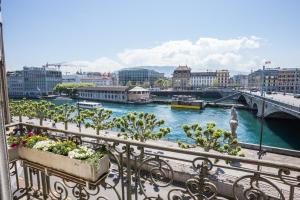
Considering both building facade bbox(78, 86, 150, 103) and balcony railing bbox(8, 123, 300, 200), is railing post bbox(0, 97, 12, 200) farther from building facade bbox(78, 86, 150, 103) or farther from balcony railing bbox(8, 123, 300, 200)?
building facade bbox(78, 86, 150, 103)

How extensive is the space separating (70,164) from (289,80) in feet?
432

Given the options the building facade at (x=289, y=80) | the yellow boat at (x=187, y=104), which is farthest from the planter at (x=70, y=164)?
the building facade at (x=289, y=80)

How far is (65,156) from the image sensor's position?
2980 millimetres

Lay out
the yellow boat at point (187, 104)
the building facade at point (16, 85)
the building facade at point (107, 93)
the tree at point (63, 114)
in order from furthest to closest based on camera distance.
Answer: the building facade at point (16, 85) < the building facade at point (107, 93) < the yellow boat at point (187, 104) < the tree at point (63, 114)

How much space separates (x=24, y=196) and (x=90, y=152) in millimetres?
2172

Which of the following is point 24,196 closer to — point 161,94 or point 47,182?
point 47,182

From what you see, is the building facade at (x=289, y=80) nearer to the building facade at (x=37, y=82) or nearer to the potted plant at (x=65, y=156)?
the potted plant at (x=65, y=156)

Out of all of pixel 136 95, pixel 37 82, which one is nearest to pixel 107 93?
pixel 136 95

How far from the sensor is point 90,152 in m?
2.94

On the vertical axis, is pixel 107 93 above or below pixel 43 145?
below

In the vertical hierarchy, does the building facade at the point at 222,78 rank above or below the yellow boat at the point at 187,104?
above

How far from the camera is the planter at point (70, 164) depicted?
280 cm

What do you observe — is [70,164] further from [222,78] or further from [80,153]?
[222,78]

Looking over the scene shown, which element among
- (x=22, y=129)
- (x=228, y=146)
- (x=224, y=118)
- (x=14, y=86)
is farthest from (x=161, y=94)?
(x=22, y=129)
